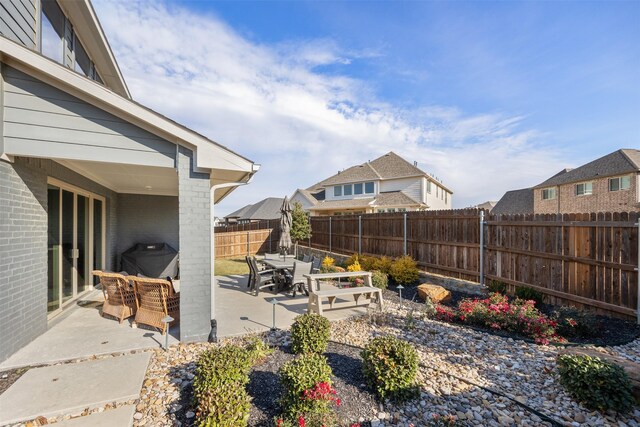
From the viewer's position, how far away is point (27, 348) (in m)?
4.20

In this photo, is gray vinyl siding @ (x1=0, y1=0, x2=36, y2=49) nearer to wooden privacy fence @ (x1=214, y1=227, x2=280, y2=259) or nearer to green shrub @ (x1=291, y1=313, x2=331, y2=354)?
green shrub @ (x1=291, y1=313, x2=331, y2=354)

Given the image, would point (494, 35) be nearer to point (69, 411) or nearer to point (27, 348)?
point (69, 411)

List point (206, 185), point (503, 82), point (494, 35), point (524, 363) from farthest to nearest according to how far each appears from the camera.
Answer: point (503, 82), point (494, 35), point (206, 185), point (524, 363)

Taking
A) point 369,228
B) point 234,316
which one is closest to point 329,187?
point 369,228

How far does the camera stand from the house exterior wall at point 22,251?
3829 millimetres

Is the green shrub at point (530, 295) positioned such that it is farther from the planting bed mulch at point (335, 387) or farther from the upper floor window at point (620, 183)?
the upper floor window at point (620, 183)

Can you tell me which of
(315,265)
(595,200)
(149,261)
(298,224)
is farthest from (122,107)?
(595,200)

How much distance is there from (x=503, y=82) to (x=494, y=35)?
2.32 metres

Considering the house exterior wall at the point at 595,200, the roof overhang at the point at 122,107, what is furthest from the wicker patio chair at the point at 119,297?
the house exterior wall at the point at 595,200

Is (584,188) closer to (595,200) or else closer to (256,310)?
(595,200)

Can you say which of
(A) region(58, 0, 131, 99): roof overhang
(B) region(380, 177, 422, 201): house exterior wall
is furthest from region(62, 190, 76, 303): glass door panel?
(B) region(380, 177, 422, 201): house exterior wall

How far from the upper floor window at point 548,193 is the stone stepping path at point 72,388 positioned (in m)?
34.2

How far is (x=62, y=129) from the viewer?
13.4 feet

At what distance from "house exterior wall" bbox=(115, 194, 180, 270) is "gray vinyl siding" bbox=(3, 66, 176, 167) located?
6.26 meters
